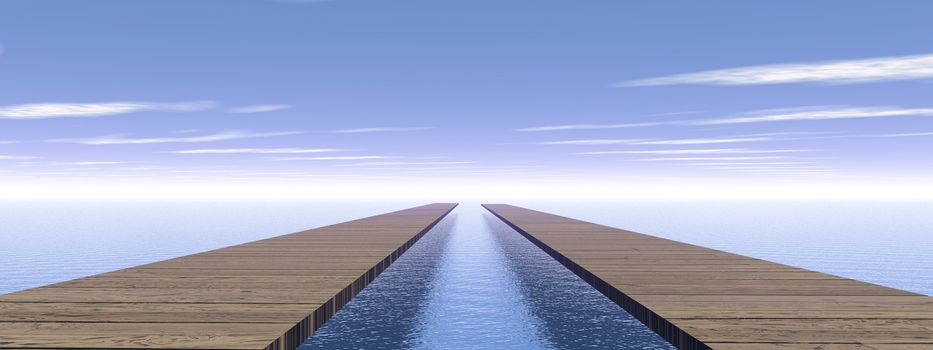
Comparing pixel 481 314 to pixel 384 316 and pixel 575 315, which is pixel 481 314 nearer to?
pixel 575 315

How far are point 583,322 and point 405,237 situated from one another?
10483 millimetres

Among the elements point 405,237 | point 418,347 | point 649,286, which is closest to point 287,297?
point 418,347

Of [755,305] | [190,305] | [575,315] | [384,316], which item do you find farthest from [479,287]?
[190,305]

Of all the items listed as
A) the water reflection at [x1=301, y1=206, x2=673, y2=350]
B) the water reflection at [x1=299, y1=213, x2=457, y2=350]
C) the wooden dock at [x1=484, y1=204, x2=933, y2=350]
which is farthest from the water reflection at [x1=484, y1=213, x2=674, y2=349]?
the water reflection at [x1=299, y1=213, x2=457, y2=350]

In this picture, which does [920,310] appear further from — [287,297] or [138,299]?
[138,299]

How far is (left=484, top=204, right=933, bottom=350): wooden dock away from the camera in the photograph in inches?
311

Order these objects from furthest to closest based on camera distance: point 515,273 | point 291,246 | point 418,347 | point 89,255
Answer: point 89,255 < point 515,273 < point 291,246 < point 418,347

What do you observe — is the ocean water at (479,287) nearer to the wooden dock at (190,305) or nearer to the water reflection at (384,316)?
the water reflection at (384,316)

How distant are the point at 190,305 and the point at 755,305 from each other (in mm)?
8233

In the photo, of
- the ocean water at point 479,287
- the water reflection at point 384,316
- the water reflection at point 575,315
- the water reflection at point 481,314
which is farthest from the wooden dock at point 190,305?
the water reflection at point 575,315

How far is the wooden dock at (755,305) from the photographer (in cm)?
789

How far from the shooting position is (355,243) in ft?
74.8

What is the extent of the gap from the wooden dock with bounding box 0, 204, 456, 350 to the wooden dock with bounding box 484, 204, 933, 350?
15.9ft

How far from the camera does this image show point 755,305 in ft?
32.9
